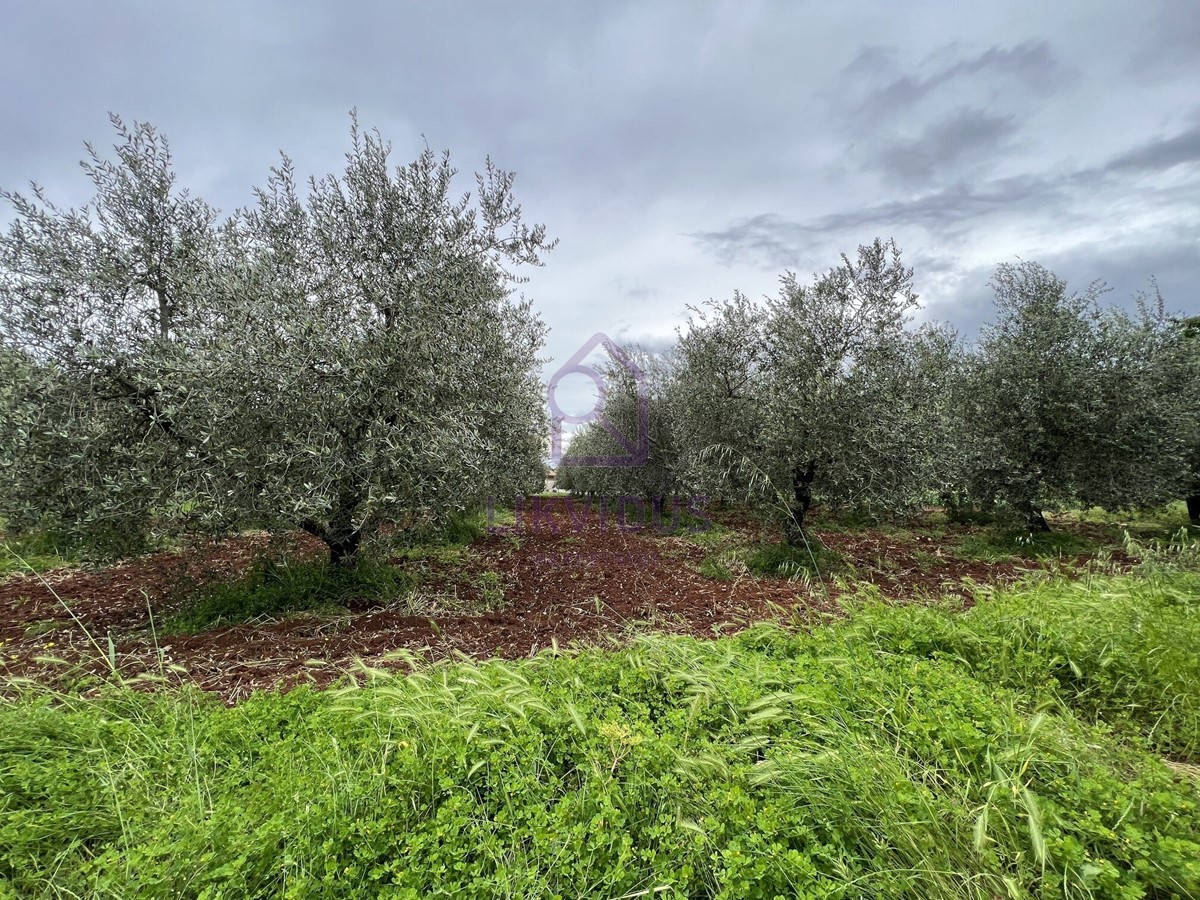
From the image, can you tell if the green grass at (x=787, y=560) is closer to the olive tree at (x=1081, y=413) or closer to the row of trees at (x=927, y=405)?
the row of trees at (x=927, y=405)

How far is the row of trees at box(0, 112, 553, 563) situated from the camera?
553 cm

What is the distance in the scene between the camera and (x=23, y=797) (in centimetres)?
243

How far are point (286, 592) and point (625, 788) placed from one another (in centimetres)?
626

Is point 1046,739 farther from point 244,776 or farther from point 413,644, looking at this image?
point 413,644

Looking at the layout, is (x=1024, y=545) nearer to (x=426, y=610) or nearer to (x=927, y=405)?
(x=927, y=405)

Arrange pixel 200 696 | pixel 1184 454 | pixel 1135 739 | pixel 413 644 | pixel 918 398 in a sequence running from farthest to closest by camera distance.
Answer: pixel 1184 454
pixel 918 398
pixel 413 644
pixel 200 696
pixel 1135 739

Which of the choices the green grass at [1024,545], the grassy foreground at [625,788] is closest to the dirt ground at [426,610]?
the green grass at [1024,545]

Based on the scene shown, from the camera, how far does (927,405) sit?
31.6ft

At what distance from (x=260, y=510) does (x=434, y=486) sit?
1930 mm

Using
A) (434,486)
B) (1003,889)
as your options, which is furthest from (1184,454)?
(434,486)

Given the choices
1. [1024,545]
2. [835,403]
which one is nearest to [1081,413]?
[1024,545]

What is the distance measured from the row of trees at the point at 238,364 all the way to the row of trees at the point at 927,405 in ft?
18.5

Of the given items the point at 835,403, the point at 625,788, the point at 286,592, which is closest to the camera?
the point at 625,788

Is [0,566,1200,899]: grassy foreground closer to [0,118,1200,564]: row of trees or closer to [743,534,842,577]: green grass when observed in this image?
[0,118,1200,564]: row of trees
